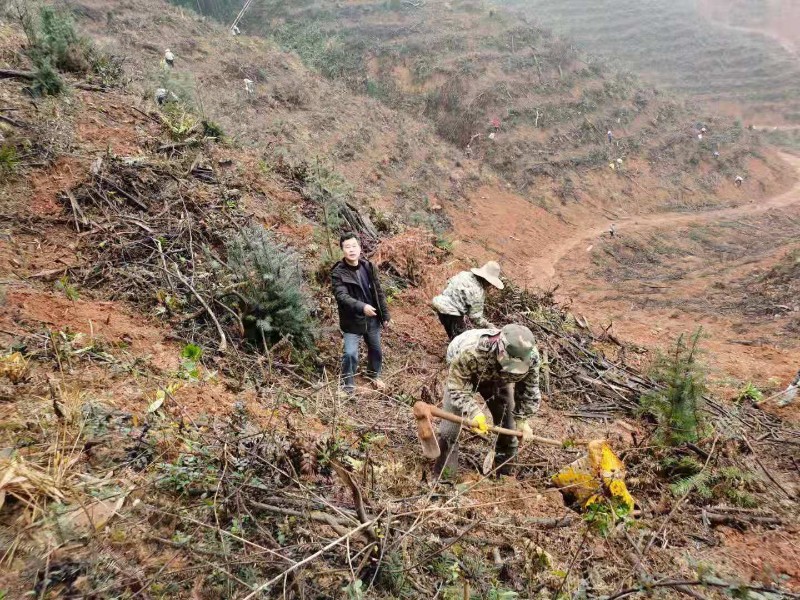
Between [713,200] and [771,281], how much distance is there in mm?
14789

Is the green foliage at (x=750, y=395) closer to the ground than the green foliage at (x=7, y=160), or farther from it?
closer to the ground

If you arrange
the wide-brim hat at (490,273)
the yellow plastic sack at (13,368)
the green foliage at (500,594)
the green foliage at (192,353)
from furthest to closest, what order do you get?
the wide-brim hat at (490,273)
the green foliage at (192,353)
the yellow plastic sack at (13,368)
the green foliage at (500,594)

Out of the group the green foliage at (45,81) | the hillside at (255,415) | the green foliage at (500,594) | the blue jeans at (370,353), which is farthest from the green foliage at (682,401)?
the green foliage at (45,81)

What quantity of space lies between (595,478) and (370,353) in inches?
94.3

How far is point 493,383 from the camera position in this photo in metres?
3.61

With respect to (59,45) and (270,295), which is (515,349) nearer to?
(270,295)

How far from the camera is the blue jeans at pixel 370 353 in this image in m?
4.57

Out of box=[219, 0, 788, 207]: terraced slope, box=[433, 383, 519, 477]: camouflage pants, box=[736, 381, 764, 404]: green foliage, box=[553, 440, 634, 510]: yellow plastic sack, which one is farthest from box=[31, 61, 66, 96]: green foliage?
box=[219, 0, 788, 207]: terraced slope

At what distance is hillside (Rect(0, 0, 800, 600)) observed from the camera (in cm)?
215

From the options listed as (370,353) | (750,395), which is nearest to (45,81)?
(370,353)

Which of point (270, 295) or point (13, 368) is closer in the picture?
point (13, 368)

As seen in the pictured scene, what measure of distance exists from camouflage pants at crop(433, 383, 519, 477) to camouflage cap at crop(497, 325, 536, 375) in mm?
492

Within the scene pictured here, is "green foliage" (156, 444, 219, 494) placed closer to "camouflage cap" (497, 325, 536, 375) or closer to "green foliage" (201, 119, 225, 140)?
"camouflage cap" (497, 325, 536, 375)

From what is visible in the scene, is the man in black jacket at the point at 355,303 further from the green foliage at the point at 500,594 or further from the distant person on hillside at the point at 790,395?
the distant person on hillside at the point at 790,395
